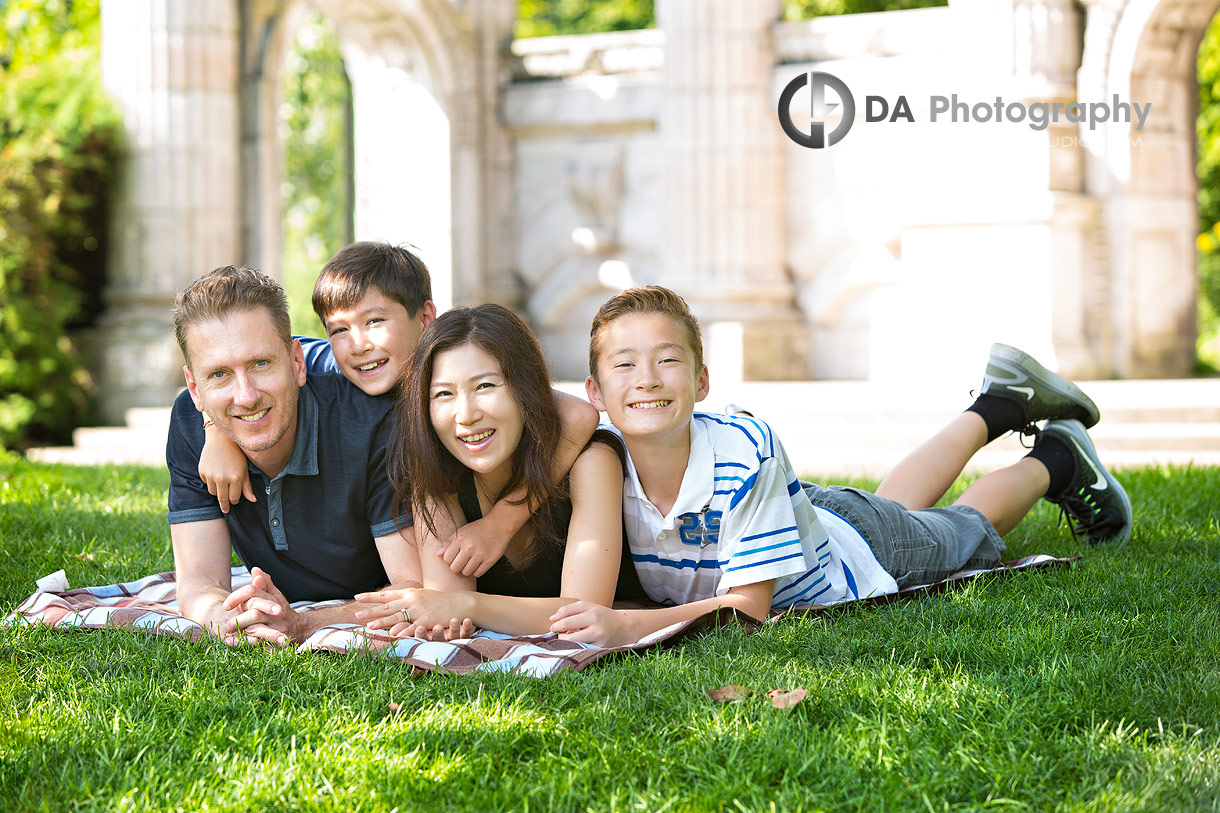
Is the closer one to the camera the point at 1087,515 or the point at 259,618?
the point at 259,618

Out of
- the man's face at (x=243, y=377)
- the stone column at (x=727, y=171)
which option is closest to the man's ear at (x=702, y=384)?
the man's face at (x=243, y=377)

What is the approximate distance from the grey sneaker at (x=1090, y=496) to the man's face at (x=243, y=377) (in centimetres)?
274

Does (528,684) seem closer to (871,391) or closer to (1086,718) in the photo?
(1086,718)

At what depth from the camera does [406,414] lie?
10.9 ft

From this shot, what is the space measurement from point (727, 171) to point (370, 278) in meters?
7.65

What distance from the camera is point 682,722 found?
8.20 feet

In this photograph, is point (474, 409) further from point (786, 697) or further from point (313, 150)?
point (313, 150)

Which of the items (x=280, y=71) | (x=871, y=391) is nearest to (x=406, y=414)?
(x=871, y=391)

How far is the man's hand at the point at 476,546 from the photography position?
326 centimetres

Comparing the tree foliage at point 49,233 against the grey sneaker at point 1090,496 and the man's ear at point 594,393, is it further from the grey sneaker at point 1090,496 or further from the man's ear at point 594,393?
the grey sneaker at point 1090,496

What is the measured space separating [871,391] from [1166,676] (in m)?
7.08

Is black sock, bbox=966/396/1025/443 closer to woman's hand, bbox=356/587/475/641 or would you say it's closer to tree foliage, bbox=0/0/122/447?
woman's hand, bbox=356/587/475/641

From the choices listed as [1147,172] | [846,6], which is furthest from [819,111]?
[846,6]

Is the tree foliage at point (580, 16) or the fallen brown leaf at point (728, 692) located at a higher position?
the tree foliage at point (580, 16)
